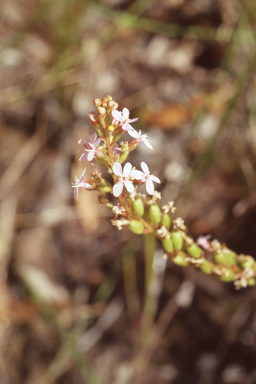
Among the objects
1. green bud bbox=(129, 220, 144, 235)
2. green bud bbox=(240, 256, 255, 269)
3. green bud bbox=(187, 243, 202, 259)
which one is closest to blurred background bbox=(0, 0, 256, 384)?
green bud bbox=(240, 256, 255, 269)

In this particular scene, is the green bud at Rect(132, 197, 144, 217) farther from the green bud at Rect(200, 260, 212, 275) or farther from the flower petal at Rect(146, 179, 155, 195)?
the green bud at Rect(200, 260, 212, 275)

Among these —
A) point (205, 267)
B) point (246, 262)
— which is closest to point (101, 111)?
point (205, 267)

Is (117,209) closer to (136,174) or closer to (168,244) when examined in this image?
(136,174)

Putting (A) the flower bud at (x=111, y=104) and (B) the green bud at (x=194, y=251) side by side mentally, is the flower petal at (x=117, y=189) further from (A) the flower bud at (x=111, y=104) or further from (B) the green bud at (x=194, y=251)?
(B) the green bud at (x=194, y=251)

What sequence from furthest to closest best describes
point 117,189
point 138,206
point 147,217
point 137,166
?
point 137,166 < point 147,217 < point 138,206 < point 117,189

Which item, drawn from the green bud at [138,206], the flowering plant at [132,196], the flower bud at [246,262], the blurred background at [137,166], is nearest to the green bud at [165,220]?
the flowering plant at [132,196]

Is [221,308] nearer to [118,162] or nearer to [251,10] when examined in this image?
[118,162]
